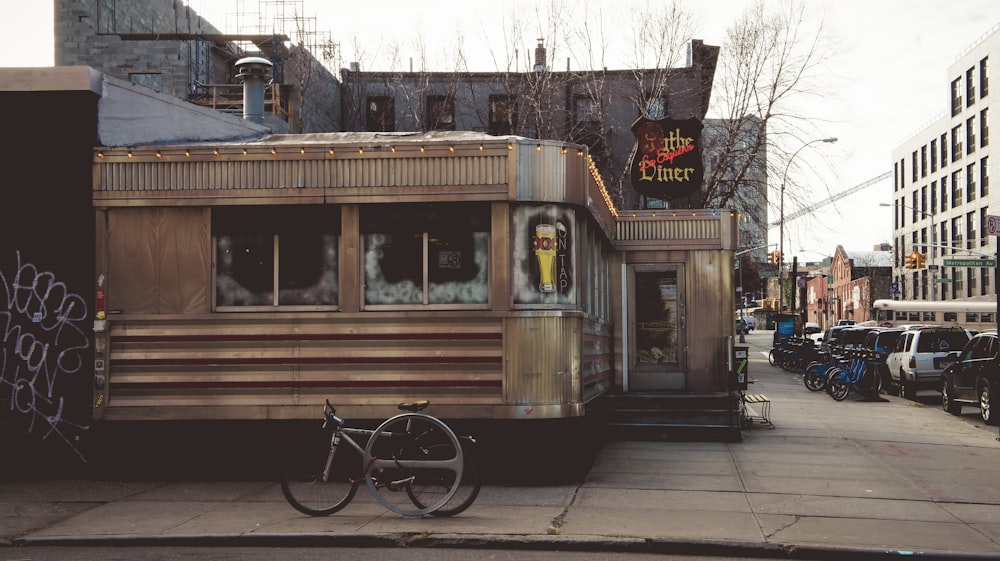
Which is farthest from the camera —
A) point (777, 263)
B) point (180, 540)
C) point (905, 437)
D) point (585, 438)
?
point (777, 263)

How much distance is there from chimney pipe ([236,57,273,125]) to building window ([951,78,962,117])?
205 ft

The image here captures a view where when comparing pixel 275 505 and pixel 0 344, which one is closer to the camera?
pixel 275 505

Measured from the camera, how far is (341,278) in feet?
34.2

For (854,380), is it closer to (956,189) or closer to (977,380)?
(977,380)

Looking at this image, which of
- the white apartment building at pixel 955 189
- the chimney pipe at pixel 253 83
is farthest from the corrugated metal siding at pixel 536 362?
the white apartment building at pixel 955 189

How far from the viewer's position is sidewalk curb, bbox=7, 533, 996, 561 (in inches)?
287

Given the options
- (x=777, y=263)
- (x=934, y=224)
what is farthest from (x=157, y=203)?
(x=934, y=224)

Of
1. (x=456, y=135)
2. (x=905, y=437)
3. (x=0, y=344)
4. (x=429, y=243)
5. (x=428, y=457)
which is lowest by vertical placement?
(x=905, y=437)

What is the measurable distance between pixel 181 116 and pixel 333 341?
364 centimetres

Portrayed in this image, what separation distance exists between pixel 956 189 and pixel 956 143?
3234mm

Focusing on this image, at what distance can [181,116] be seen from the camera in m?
11.7

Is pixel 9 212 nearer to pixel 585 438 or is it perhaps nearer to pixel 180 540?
pixel 180 540

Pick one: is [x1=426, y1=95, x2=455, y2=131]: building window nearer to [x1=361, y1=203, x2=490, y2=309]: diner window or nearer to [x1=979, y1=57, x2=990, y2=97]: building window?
[x1=361, y1=203, x2=490, y2=309]: diner window

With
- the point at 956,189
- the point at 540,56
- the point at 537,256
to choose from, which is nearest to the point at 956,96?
the point at 956,189
